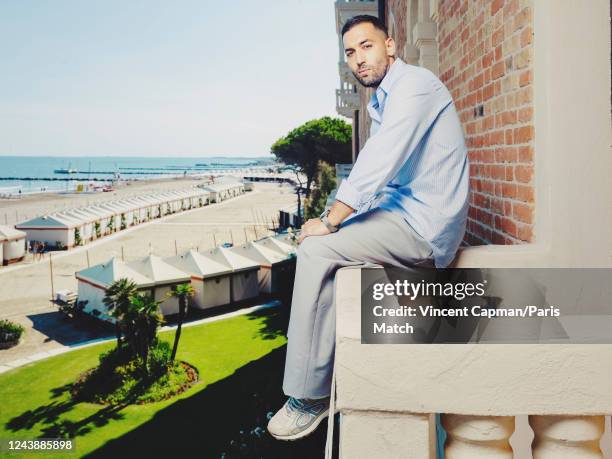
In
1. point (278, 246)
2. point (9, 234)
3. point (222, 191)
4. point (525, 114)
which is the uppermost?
point (222, 191)

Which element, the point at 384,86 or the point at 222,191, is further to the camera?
the point at 222,191

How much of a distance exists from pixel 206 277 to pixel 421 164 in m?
20.6

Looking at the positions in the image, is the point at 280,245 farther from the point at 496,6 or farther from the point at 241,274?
the point at 496,6

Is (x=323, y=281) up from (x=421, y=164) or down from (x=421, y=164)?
down

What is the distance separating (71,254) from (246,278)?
53.8ft

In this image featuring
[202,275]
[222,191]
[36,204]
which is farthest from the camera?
[222,191]

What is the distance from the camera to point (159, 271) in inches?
834

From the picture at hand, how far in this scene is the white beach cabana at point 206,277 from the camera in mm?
21688

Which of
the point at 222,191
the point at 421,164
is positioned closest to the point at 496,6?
the point at 421,164

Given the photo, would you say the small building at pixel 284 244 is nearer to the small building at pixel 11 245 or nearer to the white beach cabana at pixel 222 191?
the small building at pixel 11 245

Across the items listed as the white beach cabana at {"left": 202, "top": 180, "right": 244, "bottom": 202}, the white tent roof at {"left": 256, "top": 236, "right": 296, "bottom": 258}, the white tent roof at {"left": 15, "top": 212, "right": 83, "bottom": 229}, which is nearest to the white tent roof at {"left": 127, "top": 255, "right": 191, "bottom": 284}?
the white tent roof at {"left": 256, "top": 236, "right": 296, "bottom": 258}

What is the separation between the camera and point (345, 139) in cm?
5309

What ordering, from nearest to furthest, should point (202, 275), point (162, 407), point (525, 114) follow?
point (525, 114), point (162, 407), point (202, 275)

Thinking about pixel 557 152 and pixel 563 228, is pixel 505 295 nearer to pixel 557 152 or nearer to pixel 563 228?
pixel 563 228
